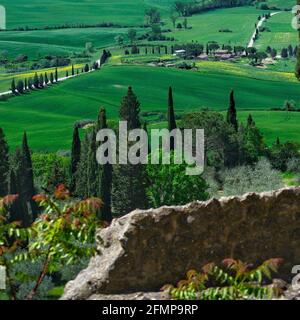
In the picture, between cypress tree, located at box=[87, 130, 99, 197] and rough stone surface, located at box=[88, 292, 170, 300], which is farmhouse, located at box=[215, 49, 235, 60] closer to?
cypress tree, located at box=[87, 130, 99, 197]

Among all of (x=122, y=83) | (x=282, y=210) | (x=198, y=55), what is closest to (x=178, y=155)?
(x=282, y=210)

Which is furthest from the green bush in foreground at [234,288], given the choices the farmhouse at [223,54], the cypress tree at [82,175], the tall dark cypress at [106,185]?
the farmhouse at [223,54]

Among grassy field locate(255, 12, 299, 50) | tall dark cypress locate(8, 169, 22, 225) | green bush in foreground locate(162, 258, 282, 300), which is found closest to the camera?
green bush in foreground locate(162, 258, 282, 300)

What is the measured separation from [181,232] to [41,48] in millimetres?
180194

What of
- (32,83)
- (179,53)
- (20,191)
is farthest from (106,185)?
(179,53)

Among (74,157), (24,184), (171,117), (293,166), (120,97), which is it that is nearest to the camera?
(24,184)

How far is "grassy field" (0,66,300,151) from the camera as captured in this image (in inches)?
4764

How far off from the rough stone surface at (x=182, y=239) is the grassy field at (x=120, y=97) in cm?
9408

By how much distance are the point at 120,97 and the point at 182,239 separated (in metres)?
124

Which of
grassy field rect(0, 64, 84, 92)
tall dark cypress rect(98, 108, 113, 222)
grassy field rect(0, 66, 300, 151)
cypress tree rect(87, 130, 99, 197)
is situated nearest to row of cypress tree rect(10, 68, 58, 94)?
grassy field rect(0, 66, 300, 151)

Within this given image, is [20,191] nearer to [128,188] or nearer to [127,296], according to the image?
[128,188]

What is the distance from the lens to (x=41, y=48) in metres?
192

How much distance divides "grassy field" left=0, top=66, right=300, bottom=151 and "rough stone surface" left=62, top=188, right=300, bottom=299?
94085mm

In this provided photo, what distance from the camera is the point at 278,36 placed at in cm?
18725
